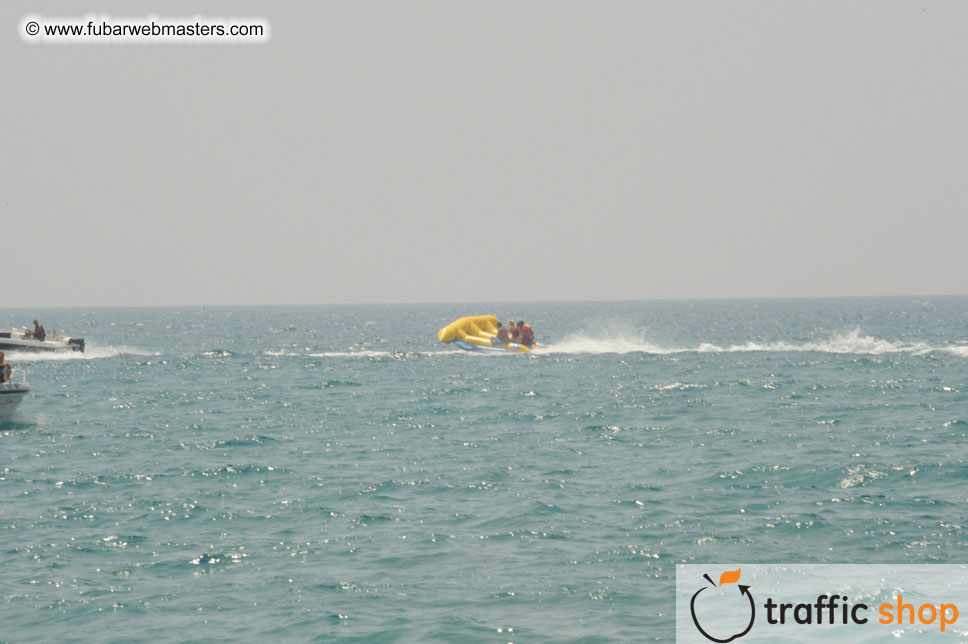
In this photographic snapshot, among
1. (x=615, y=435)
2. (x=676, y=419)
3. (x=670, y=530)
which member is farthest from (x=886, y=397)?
(x=670, y=530)

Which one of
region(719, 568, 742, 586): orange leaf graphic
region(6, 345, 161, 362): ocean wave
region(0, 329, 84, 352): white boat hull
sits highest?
region(0, 329, 84, 352): white boat hull

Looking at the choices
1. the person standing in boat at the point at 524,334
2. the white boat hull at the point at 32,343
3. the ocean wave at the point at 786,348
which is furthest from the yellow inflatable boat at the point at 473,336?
the white boat hull at the point at 32,343

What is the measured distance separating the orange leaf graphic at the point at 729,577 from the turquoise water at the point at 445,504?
0.59m

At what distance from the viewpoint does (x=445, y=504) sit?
14.6 metres

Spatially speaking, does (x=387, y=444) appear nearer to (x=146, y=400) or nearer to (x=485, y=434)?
(x=485, y=434)

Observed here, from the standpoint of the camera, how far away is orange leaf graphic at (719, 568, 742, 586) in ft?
34.9

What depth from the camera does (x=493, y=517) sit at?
540 inches

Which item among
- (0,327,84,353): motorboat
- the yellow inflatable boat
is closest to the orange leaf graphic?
the yellow inflatable boat

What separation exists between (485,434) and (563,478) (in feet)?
19.7

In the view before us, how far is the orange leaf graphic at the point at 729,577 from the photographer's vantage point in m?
10.6

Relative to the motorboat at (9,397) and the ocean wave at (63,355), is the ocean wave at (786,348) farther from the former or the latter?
the motorboat at (9,397)

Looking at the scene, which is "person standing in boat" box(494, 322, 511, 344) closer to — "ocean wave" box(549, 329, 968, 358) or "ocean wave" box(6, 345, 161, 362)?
"ocean wave" box(549, 329, 968, 358)

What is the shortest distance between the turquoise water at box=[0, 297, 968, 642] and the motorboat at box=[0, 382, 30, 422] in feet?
1.85

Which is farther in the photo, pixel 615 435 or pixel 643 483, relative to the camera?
pixel 615 435
